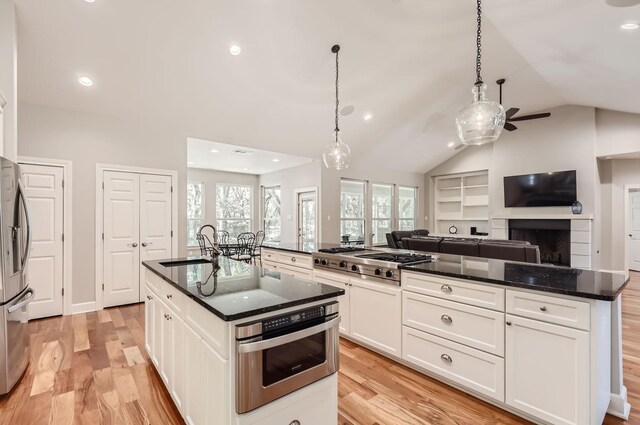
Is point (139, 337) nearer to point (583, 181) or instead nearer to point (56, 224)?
point (56, 224)

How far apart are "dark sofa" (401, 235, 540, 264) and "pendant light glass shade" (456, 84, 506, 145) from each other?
165 centimetres

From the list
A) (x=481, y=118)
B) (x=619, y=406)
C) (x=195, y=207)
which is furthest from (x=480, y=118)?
(x=195, y=207)

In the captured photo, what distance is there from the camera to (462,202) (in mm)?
9203

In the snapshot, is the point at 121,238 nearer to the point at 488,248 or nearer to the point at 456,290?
the point at 456,290

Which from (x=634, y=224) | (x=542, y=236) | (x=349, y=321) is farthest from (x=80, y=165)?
(x=634, y=224)

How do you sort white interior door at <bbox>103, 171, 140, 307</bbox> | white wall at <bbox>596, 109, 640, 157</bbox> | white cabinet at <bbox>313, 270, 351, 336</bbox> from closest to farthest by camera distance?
white cabinet at <bbox>313, 270, 351, 336</bbox> < white interior door at <bbox>103, 171, 140, 307</bbox> < white wall at <bbox>596, 109, 640, 157</bbox>

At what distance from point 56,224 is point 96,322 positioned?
1.44 m

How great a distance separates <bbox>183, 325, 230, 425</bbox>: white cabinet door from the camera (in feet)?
4.42

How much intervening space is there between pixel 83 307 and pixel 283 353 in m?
4.27

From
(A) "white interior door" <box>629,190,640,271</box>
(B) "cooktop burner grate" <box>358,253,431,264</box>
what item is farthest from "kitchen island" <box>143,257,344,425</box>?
(A) "white interior door" <box>629,190,640,271</box>

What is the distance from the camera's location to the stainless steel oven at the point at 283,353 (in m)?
1.29

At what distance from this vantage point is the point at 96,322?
3.84 metres

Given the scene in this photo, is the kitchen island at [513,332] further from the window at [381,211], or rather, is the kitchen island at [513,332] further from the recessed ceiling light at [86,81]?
the window at [381,211]

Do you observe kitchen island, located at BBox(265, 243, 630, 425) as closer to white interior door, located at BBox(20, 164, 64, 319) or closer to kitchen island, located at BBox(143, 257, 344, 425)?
kitchen island, located at BBox(143, 257, 344, 425)
